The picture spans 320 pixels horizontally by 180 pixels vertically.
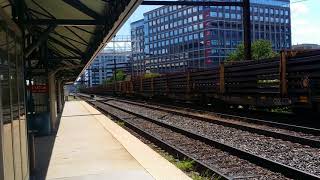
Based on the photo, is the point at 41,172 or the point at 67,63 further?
the point at 67,63

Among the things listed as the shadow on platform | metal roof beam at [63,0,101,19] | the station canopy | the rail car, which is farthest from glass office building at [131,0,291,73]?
metal roof beam at [63,0,101,19]

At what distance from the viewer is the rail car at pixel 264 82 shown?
14234 millimetres

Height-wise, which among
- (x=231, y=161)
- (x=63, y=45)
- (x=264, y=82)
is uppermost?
(x=63, y=45)

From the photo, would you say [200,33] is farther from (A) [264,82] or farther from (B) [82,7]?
(B) [82,7]

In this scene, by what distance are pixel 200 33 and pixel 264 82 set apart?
106 meters

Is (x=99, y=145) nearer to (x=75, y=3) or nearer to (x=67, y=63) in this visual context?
(x=75, y=3)

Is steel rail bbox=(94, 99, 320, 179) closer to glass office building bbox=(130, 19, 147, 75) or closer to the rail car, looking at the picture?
the rail car

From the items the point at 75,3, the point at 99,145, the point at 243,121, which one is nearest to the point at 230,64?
the point at 243,121

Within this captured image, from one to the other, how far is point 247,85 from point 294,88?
13.3 feet

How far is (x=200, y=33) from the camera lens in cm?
12331

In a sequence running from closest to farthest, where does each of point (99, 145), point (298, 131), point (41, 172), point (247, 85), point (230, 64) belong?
point (41, 172)
point (99, 145)
point (298, 131)
point (247, 85)
point (230, 64)

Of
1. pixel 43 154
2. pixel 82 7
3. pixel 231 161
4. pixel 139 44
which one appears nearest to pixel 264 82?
pixel 231 161

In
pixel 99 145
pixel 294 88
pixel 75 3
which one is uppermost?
pixel 75 3

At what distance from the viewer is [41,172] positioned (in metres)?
8.16
